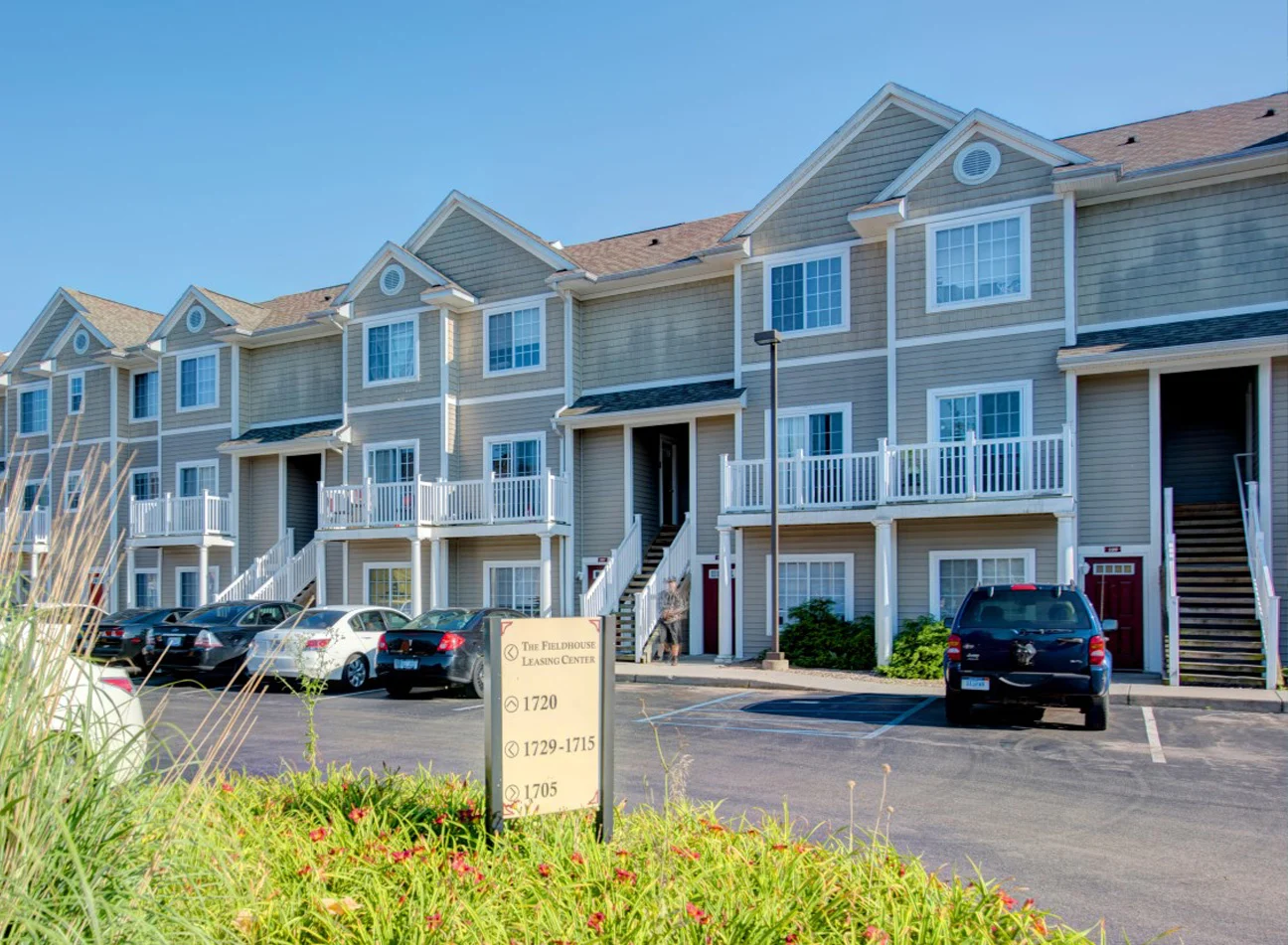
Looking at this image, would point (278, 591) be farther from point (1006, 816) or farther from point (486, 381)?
point (1006, 816)

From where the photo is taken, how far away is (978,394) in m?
18.9

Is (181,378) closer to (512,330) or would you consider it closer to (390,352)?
(390,352)

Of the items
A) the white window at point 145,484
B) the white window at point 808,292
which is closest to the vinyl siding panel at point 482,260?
the white window at point 808,292

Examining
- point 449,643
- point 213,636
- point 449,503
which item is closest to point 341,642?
point 449,643

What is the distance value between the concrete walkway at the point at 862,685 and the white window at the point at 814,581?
6.23ft

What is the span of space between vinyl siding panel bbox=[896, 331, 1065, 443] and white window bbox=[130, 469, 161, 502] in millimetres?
22481

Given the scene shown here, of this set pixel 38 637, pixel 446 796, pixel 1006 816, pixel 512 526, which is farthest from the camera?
pixel 512 526

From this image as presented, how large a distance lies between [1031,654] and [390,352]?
18401 mm

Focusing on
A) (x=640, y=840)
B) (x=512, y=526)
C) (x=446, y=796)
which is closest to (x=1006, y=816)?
(x=640, y=840)

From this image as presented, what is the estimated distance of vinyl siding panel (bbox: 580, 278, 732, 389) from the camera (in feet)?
73.5

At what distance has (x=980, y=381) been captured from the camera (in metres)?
18.8

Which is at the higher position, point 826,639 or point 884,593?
point 884,593

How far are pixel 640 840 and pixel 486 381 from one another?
65.8ft

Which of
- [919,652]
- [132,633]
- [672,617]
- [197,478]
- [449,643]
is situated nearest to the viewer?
[449,643]
